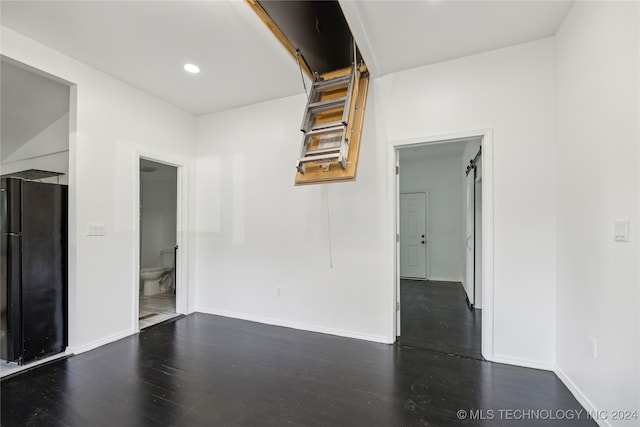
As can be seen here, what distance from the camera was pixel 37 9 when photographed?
2.10m

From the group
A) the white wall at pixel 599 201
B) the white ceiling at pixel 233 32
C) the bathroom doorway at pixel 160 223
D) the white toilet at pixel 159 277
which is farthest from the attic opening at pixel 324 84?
the white toilet at pixel 159 277

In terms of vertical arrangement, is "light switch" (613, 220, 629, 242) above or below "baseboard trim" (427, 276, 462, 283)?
above

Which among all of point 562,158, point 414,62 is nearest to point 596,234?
point 562,158

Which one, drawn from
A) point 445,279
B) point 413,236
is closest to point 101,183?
point 413,236

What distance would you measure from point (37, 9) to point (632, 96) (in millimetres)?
3867

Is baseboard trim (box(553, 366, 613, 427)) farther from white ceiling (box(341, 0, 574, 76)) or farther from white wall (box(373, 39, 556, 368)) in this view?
white ceiling (box(341, 0, 574, 76))

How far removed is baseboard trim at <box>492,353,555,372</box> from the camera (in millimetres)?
2393

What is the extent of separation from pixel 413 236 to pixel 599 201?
4.83m

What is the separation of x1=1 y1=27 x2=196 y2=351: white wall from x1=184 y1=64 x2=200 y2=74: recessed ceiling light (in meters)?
0.87

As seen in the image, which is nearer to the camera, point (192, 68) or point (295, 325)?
point (192, 68)

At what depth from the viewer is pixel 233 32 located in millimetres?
2350

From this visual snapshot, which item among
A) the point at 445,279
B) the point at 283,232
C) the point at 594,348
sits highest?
the point at 283,232

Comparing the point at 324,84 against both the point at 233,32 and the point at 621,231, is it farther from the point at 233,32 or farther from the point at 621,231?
the point at 621,231

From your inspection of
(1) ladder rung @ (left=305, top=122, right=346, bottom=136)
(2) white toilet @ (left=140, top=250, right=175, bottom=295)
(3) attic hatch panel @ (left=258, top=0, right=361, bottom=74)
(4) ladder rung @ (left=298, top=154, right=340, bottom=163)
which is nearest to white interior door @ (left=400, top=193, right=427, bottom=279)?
(3) attic hatch panel @ (left=258, top=0, right=361, bottom=74)
